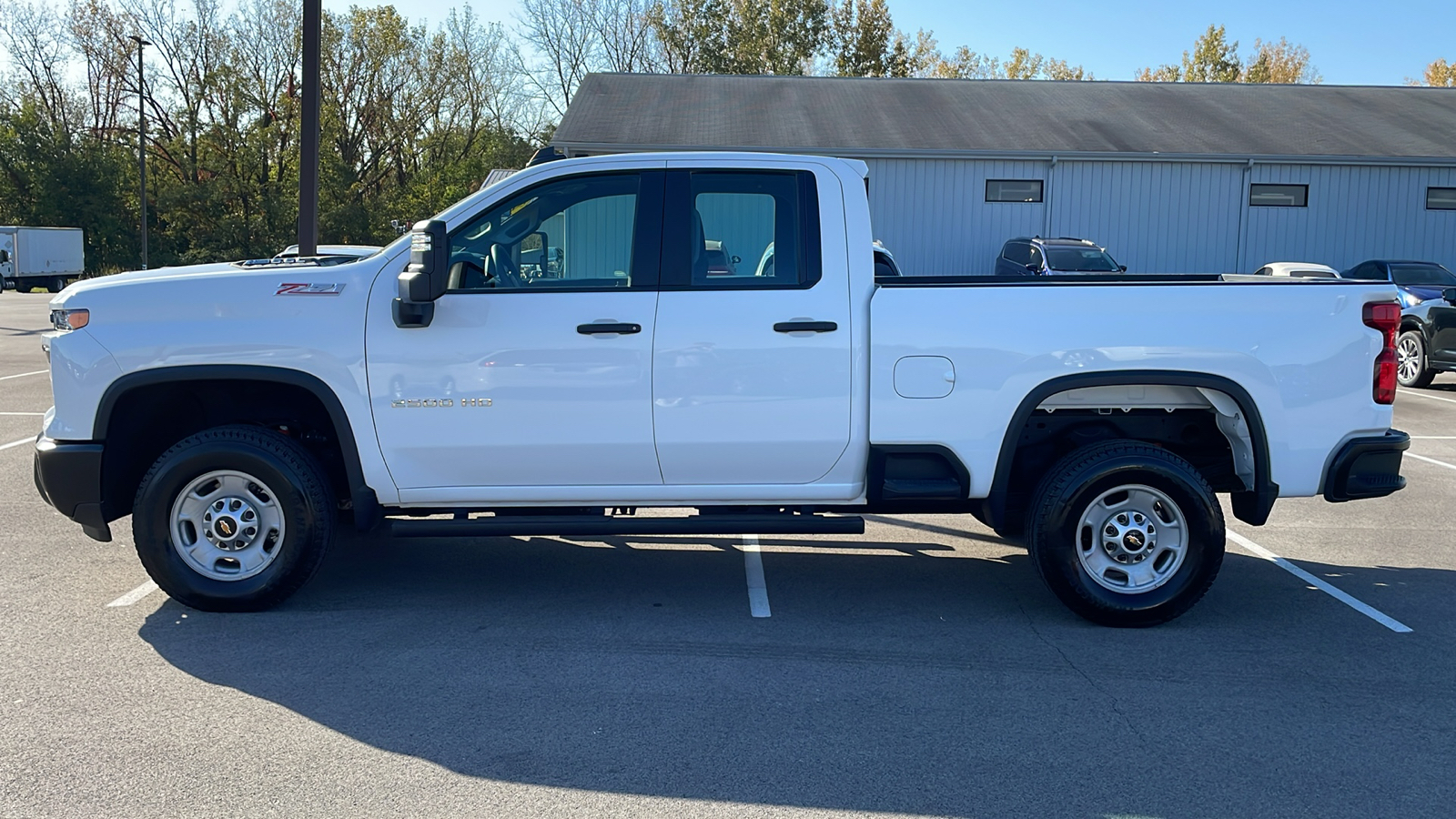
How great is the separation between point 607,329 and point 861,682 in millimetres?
1840

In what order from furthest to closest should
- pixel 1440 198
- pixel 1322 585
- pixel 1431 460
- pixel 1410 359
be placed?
pixel 1440 198
pixel 1410 359
pixel 1431 460
pixel 1322 585

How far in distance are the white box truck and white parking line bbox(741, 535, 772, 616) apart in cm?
3922

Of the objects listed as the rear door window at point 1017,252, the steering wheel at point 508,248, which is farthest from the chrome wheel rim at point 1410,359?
the steering wheel at point 508,248

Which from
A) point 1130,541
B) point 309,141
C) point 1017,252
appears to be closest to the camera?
point 1130,541

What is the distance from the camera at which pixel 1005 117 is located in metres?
26.7

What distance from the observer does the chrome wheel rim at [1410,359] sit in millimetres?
15242

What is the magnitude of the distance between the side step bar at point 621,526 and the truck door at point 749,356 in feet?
0.62

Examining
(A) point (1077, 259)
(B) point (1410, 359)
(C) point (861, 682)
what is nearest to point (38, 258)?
(A) point (1077, 259)

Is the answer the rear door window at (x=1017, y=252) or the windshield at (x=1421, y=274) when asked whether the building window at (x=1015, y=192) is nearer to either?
the rear door window at (x=1017, y=252)

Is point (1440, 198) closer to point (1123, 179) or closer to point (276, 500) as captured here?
point (1123, 179)

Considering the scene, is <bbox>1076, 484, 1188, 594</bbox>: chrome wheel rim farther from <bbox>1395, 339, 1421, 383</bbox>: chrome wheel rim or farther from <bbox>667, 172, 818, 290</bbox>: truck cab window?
<bbox>1395, 339, 1421, 383</bbox>: chrome wheel rim

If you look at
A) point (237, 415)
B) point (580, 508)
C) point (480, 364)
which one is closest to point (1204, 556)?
point (580, 508)

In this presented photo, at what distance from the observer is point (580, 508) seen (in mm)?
5379

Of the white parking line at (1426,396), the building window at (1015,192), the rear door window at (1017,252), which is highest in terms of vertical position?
the building window at (1015,192)
